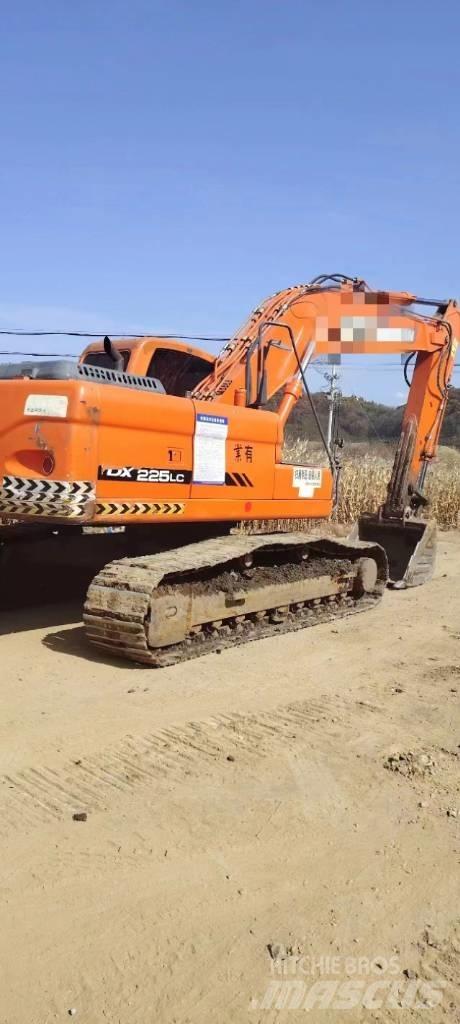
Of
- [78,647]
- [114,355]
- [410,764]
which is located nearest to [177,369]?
[114,355]

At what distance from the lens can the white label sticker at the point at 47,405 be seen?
534 cm

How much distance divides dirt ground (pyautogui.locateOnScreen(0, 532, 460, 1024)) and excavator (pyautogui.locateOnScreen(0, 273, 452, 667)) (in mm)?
597

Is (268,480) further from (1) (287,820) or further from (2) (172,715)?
(1) (287,820)

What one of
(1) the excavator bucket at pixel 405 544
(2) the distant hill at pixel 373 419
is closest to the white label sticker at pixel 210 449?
(1) the excavator bucket at pixel 405 544

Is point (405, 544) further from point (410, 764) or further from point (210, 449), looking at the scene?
point (410, 764)

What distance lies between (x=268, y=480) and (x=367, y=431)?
161 feet

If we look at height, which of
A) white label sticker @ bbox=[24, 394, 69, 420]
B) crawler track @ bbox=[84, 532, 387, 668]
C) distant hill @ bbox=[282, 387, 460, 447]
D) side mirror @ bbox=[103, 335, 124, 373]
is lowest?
crawler track @ bbox=[84, 532, 387, 668]

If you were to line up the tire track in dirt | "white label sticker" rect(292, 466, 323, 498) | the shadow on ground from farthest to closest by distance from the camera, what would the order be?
"white label sticker" rect(292, 466, 323, 498) → the shadow on ground → the tire track in dirt

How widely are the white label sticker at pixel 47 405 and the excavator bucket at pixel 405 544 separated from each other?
5207 millimetres

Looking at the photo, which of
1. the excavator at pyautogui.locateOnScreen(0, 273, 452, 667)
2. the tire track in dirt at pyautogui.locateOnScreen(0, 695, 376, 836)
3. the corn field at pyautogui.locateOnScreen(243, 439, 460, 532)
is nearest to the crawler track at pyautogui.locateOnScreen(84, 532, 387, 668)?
the excavator at pyautogui.locateOnScreen(0, 273, 452, 667)

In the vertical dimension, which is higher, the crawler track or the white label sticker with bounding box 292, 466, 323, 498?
the white label sticker with bounding box 292, 466, 323, 498

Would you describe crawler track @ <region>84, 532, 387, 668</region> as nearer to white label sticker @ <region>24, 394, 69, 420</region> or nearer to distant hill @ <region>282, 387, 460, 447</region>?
white label sticker @ <region>24, 394, 69, 420</region>

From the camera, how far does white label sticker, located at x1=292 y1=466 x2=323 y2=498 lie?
24.2ft

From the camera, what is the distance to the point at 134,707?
4711 millimetres
